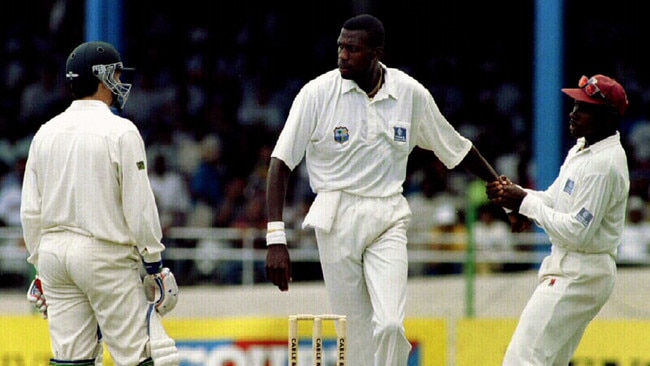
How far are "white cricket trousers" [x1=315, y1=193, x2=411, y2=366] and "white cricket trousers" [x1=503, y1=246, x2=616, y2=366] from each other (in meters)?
0.63

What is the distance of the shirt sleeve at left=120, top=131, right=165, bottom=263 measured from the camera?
687 centimetres

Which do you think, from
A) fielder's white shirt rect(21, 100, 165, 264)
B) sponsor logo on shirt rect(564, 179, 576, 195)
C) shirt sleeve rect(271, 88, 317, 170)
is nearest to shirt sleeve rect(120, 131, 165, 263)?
fielder's white shirt rect(21, 100, 165, 264)

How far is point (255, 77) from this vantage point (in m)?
16.9

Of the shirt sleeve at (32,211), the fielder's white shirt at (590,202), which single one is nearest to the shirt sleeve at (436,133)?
the fielder's white shirt at (590,202)

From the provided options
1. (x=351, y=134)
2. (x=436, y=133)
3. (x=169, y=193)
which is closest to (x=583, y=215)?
(x=436, y=133)

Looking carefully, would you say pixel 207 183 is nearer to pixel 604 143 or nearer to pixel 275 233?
pixel 275 233

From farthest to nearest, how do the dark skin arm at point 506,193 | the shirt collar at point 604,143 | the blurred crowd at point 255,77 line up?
the blurred crowd at point 255,77 → the dark skin arm at point 506,193 → the shirt collar at point 604,143

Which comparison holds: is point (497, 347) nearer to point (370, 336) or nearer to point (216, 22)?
point (370, 336)

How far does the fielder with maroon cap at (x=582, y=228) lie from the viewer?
7.34 meters

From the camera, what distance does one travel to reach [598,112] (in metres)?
7.44

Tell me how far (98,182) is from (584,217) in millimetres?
2316

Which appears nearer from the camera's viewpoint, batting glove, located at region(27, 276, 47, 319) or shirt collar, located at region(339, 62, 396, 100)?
batting glove, located at region(27, 276, 47, 319)

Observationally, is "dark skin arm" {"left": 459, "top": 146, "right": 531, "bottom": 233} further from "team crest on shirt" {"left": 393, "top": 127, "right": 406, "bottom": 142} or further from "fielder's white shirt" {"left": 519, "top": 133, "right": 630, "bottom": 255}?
"team crest on shirt" {"left": 393, "top": 127, "right": 406, "bottom": 142}

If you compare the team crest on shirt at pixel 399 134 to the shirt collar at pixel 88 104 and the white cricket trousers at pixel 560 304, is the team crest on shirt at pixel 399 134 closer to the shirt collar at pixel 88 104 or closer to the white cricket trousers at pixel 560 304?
the white cricket trousers at pixel 560 304
